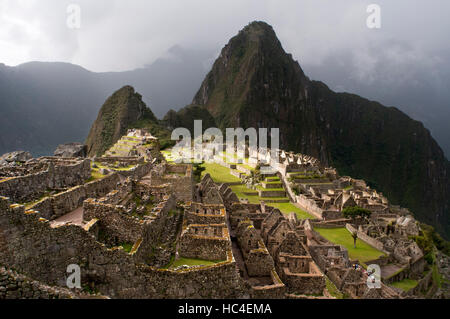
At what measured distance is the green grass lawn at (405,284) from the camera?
21.1 m

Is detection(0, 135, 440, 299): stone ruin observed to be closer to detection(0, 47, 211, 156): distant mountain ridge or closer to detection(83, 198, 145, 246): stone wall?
detection(83, 198, 145, 246): stone wall

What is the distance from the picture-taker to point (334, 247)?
18844mm

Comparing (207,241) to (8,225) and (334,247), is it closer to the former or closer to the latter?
(8,225)

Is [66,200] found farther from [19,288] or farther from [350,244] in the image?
[350,244]

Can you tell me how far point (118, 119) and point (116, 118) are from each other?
2.00 metres

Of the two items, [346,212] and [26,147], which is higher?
[26,147]

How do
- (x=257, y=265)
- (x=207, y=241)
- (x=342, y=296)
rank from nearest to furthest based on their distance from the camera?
(x=207, y=241) → (x=257, y=265) → (x=342, y=296)

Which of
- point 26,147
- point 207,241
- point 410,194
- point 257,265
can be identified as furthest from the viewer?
point 410,194

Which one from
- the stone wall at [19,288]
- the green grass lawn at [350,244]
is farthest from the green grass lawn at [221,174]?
the stone wall at [19,288]

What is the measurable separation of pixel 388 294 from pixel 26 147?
224 ft

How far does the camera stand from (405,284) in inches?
853

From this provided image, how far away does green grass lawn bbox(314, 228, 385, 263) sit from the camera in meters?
22.5
